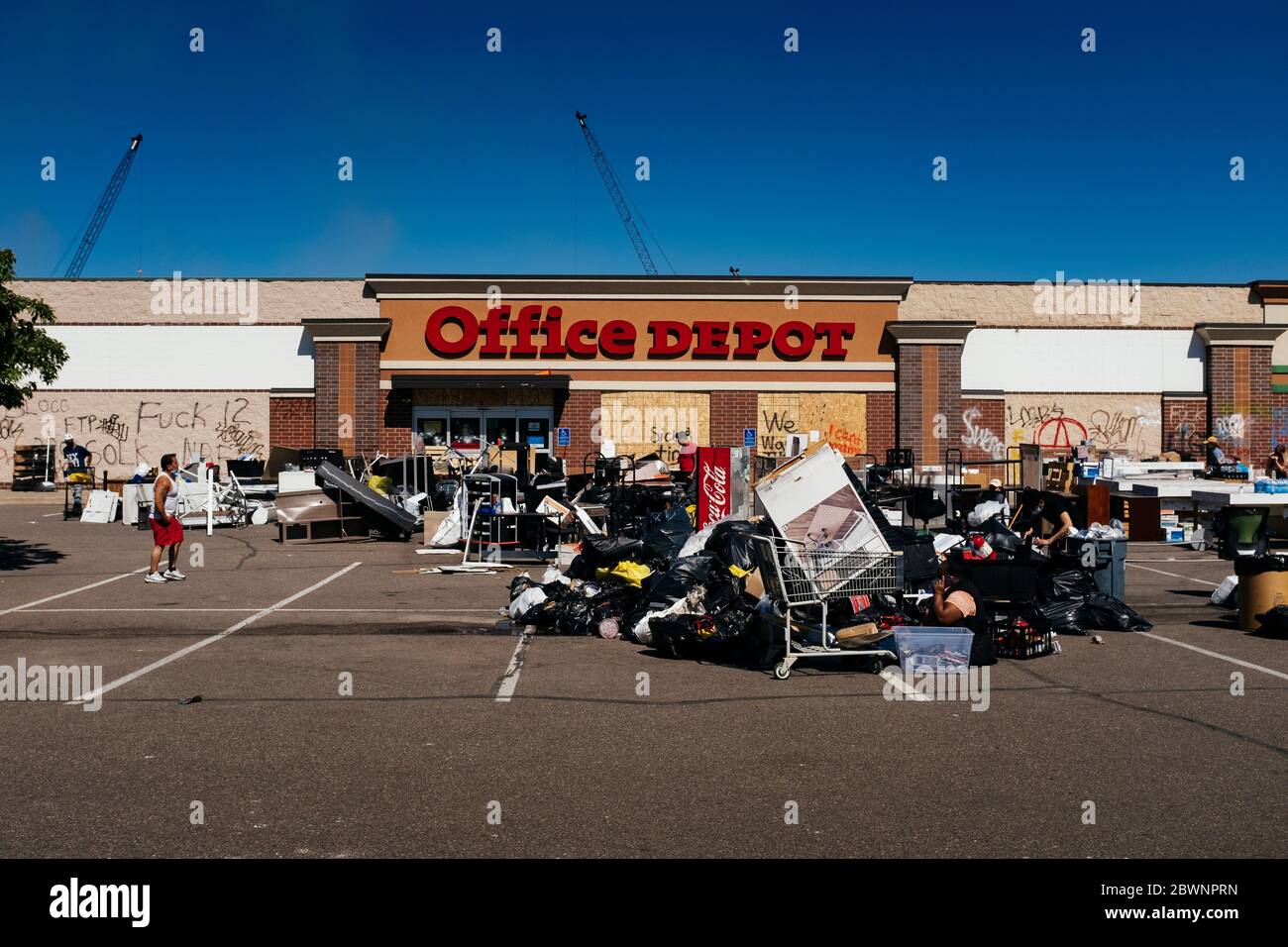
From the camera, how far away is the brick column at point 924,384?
31.2 meters

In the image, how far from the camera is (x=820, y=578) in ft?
30.3

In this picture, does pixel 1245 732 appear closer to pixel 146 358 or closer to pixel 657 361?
pixel 657 361

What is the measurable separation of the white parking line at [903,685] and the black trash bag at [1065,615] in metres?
2.39

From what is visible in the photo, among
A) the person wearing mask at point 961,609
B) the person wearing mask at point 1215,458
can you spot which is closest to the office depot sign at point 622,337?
the person wearing mask at point 1215,458

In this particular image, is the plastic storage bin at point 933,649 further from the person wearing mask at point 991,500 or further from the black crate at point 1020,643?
the person wearing mask at point 991,500

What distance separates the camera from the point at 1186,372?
32188 millimetres

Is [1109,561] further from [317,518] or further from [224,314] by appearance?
[224,314]

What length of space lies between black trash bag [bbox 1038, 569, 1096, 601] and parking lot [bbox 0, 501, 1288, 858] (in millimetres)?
732

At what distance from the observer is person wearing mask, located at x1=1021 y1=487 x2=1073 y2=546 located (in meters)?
14.7

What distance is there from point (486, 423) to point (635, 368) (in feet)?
15.1

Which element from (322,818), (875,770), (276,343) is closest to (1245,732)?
(875,770)

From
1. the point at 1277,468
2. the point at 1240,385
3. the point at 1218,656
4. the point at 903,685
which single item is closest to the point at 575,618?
the point at 903,685

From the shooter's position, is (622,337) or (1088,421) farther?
(1088,421)

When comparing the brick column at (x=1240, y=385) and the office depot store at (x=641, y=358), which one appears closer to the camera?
the office depot store at (x=641, y=358)
